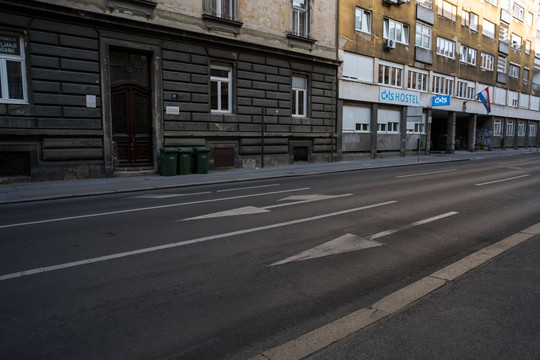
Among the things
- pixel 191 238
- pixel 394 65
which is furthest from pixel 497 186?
pixel 394 65

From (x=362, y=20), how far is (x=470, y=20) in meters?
16.9

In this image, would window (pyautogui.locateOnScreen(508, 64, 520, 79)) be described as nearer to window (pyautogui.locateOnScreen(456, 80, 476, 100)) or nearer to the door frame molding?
window (pyautogui.locateOnScreen(456, 80, 476, 100))

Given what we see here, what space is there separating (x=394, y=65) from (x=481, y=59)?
619 inches

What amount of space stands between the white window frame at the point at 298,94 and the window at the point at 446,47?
16.3 m

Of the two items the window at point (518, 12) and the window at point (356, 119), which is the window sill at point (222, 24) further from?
the window at point (518, 12)

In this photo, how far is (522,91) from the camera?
4494 centimetres

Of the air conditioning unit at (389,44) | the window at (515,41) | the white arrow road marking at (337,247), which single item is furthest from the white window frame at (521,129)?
the white arrow road marking at (337,247)

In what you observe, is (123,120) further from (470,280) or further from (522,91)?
(522,91)

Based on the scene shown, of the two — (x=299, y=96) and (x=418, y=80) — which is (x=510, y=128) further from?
(x=299, y=96)

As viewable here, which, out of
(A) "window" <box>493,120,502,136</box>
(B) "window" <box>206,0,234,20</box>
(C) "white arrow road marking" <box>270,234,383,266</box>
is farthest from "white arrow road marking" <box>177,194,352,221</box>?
Result: (A) "window" <box>493,120,502,136</box>

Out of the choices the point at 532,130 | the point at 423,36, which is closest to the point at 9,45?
the point at 423,36

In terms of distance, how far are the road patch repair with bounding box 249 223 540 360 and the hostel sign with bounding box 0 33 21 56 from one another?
14076 millimetres

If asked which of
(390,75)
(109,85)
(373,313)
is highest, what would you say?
(390,75)

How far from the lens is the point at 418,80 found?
29453mm
